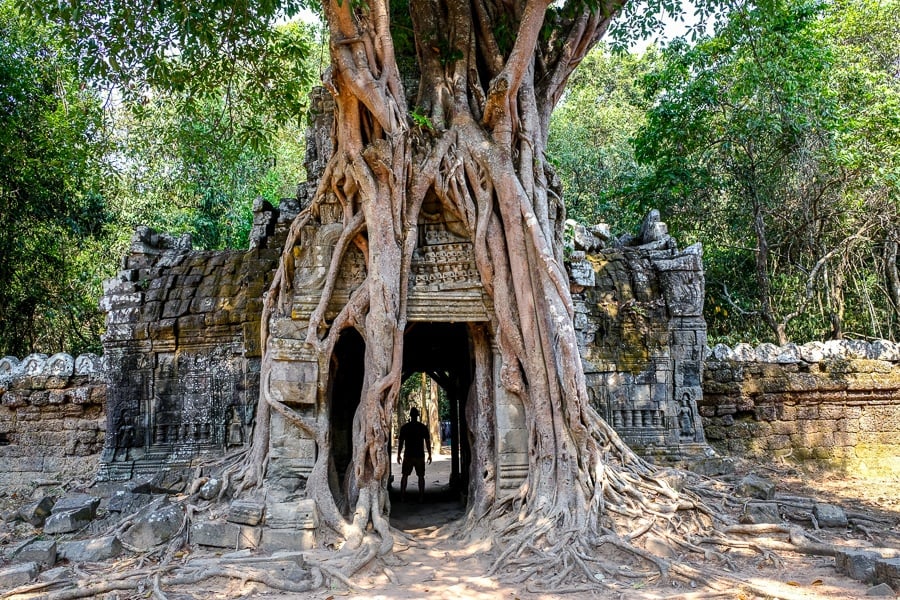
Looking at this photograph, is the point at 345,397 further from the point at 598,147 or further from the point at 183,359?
the point at 598,147

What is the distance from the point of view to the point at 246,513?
16.0 ft

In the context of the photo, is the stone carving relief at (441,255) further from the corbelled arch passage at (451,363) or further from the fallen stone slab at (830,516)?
the fallen stone slab at (830,516)

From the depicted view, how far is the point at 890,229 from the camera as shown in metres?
9.98

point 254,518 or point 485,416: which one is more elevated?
point 485,416

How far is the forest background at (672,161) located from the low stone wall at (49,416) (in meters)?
2.49

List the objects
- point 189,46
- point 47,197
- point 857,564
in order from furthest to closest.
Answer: point 47,197 < point 189,46 < point 857,564

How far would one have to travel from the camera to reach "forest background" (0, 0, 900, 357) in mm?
7480

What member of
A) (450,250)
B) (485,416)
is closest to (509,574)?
(485,416)

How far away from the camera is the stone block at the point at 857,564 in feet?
13.1

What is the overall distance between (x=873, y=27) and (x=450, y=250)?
9.53m

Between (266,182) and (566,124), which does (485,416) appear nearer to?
(266,182)

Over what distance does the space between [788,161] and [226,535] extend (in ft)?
30.7

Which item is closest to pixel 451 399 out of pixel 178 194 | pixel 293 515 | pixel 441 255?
pixel 441 255

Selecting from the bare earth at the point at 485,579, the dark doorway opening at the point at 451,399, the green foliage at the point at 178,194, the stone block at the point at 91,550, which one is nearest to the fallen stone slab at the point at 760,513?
the bare earth at the point at 485,579
